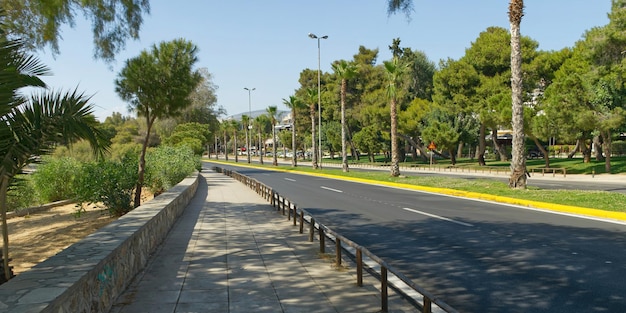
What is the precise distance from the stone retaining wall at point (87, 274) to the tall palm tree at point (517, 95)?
1612 cm

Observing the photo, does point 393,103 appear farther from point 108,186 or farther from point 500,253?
point 500,253

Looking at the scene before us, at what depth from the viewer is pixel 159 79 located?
714 inches

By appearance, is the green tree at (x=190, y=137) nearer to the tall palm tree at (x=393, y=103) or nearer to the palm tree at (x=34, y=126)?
the tall palm tree at (x=393, y=103)

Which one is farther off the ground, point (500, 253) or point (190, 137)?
point (190, 137)

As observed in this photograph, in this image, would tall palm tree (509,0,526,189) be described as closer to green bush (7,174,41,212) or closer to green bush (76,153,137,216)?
green bush (76,153,137,216)

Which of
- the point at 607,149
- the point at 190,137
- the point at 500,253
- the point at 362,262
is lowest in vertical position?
the point at 500,253

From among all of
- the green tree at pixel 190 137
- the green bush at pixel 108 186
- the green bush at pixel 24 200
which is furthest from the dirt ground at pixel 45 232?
the green tree at pixel 190 137

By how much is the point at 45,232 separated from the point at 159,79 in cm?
684

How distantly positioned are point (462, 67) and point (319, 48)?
650 inches

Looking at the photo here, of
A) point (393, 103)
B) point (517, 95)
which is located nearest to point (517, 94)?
point (517, 95)

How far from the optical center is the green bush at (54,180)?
77.9 ft

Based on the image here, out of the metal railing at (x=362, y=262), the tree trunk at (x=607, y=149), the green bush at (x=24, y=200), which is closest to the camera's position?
the metal railing at (x=362, y=262)

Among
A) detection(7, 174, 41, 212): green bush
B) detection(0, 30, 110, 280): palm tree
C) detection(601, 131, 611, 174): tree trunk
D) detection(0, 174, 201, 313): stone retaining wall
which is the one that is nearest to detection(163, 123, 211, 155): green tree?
detection(7, 174, 41, 212): green bush

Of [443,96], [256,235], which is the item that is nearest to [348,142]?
[443,96]
